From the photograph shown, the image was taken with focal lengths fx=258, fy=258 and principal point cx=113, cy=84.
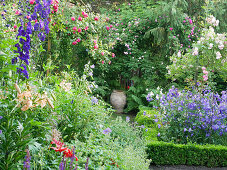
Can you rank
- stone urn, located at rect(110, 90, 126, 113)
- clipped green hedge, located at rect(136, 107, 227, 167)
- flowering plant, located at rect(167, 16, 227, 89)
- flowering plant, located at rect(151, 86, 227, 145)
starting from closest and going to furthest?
clipped green hedge, located at rect(136, 107, 227, 167)
flowering plant, located at rect(151, 86, 227, 145)
flowering plant, located at rect(167, 16, 227, 89)
stone urn, located at rect(110, 90, 126, 113)

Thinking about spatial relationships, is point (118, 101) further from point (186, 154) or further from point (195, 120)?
point (186, 154)

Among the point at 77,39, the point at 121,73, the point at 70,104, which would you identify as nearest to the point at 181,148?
the point at 70,104

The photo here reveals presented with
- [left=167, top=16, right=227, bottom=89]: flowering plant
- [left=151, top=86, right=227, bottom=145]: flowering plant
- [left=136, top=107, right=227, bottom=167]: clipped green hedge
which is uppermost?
[left=167, top=16, right=227, bottom=89]: flowering plant

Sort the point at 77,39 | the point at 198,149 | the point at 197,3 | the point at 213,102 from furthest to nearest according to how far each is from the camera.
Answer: the point at 197,3, the point at 77,39, the point at 213,102, the point at 198,149

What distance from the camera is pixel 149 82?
817 cm

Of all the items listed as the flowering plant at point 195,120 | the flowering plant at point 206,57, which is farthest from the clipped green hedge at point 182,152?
the flowering plant at point 206,57

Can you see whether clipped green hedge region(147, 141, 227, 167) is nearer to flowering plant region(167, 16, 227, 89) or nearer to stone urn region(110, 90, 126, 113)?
flowering plant region(167, 16, 227, 89)

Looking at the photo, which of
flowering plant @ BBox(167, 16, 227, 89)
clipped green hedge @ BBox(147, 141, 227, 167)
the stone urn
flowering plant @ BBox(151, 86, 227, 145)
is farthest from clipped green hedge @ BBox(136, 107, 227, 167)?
the stone urn

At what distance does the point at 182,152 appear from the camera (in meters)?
4.08

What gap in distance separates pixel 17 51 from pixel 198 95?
10.9 ft

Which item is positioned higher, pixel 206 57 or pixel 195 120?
pixel 206 57

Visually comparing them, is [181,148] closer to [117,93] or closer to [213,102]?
[213,102]

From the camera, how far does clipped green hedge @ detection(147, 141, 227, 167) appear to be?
405 cm

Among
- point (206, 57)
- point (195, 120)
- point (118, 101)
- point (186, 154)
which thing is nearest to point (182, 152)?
point (186, 154)
